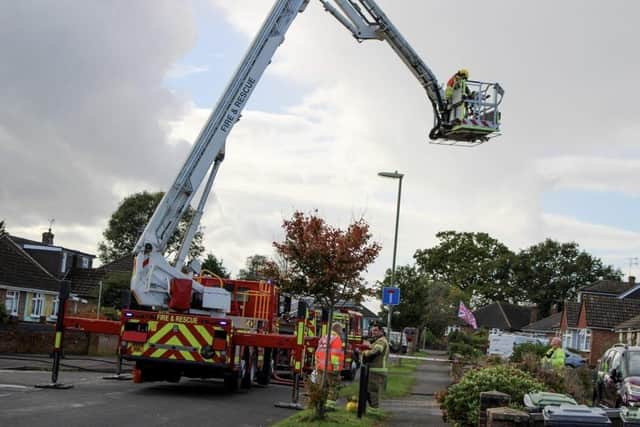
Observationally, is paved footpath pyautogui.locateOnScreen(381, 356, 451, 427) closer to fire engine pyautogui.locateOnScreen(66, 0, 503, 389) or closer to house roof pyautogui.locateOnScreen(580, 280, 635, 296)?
fire engine pyautogui.locateOnScreen(66, 0, 503, 389)

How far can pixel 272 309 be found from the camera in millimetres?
20297

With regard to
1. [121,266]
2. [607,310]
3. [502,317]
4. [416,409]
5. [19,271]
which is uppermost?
[121,266]

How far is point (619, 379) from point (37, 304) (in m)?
33.8

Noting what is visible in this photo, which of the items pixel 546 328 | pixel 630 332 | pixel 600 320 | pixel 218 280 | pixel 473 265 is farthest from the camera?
pixel 473 265

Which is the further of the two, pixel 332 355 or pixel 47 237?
pixel 47 237

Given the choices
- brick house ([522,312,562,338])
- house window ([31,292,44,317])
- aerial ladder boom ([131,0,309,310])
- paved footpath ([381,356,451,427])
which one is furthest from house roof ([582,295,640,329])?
aerial ladder boom ([131,0,309,310])

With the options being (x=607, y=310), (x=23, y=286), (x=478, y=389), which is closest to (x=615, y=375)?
(x=478, y=389)

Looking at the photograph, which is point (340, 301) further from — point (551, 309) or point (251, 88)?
point (551, 309)

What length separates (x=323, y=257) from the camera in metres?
34.1

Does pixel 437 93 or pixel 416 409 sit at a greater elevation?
pixel 437 93

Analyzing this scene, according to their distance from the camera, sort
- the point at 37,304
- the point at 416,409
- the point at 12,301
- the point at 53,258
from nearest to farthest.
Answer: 1. the point at 416,409
2. the point at 12,301
3. the point at 37,304
4. the point at 53,258

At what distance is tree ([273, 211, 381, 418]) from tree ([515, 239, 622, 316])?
7583 centimetres

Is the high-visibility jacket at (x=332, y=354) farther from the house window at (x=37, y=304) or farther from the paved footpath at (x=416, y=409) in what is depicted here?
the house window at (x=37, y=304)

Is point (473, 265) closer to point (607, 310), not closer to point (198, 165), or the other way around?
point (607, 310)
